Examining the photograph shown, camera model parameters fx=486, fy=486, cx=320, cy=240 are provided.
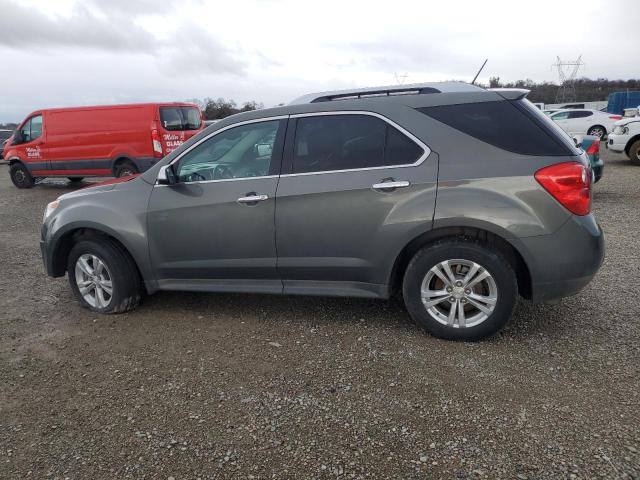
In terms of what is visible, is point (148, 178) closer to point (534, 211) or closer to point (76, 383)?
point (76, 383)

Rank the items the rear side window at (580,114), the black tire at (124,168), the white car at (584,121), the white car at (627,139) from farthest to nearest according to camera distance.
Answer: the rear side window at (580,114) < the white car at (584,121) < the white car at (627,139) < the black tire at (124,168)

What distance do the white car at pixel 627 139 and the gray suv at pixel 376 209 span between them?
11518mm

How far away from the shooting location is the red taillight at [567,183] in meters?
3.12

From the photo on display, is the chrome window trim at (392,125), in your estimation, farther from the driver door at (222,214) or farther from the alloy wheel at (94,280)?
the alloy wheel at (94,280)

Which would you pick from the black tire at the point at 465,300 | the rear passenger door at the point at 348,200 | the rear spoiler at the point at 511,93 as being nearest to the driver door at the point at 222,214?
the rear passenger door at the point at 348,200

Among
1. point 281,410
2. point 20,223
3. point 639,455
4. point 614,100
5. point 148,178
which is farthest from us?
point 614,100

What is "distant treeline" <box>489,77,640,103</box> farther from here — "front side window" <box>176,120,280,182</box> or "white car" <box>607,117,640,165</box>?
"front side window" <box>176,120,280,182</box>

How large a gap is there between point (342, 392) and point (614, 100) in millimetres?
44615

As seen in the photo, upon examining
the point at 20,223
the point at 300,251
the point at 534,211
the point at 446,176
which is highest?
the point at 446,176

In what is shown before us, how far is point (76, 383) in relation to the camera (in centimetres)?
318

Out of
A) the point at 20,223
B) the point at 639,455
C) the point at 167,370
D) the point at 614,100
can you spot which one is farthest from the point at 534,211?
the point at 614,100

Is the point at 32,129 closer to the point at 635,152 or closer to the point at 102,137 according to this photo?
the point at 102,137

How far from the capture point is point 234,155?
386 cm

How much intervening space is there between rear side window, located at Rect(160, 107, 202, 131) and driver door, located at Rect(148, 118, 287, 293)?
8.11 meters
